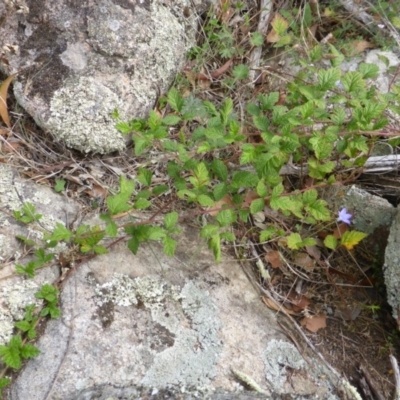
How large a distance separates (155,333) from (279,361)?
55 centimetres

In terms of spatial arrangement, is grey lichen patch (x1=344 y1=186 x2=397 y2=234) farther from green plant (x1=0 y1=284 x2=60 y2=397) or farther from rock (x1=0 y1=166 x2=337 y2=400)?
green plant (x1=0 y1=284 x2=60 y2=397)

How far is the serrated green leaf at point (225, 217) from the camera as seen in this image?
2016 mm

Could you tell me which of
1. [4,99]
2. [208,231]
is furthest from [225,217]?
[4,99]

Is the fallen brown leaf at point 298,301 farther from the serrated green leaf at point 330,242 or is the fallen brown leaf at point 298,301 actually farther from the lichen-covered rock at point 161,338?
the serrated green leaf at point 330,242

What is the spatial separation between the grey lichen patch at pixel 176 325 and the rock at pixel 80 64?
77 centimetres

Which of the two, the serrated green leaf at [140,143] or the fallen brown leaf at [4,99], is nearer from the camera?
the serrated green leaf at [140,143]

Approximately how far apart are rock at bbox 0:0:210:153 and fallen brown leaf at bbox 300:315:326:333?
49.1 inches

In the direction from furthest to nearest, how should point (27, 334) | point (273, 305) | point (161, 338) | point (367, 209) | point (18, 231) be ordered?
point (367, 209), point (273, 305), point (18, 231), point (161, 338), point (27, 334)

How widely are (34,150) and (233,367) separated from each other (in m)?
1.40

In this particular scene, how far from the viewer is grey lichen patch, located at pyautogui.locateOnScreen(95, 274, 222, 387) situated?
1.90 metres

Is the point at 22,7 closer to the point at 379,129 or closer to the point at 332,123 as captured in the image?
the point at 332,123

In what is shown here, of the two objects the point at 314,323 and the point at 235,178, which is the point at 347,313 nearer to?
the point at 314,323

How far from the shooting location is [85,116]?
242 cm

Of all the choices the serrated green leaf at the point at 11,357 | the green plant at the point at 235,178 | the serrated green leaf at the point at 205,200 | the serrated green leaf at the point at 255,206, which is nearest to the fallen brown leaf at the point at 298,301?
the green plant at the point at 235,178
